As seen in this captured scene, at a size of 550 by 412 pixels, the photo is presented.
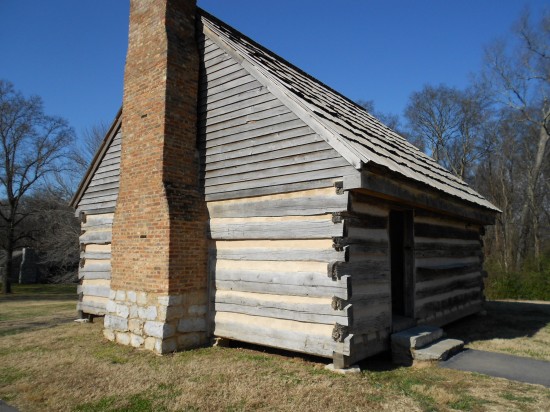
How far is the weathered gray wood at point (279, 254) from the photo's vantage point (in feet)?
20.7

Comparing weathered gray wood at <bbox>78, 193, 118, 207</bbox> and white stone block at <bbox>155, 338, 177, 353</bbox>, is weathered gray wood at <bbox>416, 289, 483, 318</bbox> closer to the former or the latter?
white stone block at <bbox>155, 338, 177, 353</bbox>

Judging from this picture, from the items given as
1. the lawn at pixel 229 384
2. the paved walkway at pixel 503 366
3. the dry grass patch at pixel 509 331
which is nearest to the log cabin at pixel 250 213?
the lawn at pixel 229 384

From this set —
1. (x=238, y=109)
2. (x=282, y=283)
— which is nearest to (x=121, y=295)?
(x=282, y=283)

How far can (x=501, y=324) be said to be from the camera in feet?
34.1

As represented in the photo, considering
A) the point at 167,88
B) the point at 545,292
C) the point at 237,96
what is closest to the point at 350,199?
the point at 237,96

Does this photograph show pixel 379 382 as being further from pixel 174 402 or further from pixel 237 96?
pixel 237 96

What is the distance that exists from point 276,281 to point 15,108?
25.7m

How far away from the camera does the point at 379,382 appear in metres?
5.65

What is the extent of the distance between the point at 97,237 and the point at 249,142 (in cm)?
529

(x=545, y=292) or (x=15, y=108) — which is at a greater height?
(x=15, y=108)

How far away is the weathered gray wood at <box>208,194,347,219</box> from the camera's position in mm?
Answer: 6363

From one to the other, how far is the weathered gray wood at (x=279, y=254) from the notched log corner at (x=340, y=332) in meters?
0.98

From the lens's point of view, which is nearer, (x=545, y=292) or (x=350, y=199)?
(x=350, y=199)

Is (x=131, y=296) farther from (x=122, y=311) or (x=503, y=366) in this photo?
(x=503, y=366)
